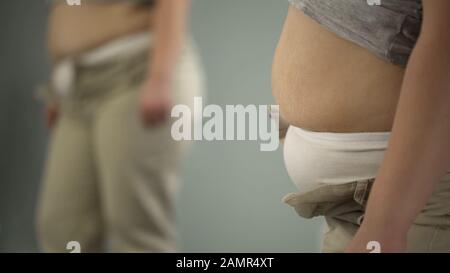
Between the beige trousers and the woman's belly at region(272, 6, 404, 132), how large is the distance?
0.56 ft

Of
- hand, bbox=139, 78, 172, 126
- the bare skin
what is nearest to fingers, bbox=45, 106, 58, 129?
hand, bbox=139, 78, 172, 126

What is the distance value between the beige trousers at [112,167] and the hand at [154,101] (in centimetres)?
1

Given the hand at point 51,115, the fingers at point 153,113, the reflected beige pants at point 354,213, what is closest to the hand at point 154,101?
the fingers at point 153,113

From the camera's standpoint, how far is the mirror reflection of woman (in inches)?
34.6

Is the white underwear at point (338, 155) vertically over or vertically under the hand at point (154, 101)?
under

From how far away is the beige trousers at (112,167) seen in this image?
891mm

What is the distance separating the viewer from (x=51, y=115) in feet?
2.97

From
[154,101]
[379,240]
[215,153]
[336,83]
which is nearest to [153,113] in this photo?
[154,101]

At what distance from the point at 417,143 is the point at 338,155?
0.41 feet

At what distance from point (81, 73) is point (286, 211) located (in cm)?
40

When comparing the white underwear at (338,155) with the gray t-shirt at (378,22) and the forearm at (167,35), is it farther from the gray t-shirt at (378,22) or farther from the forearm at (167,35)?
the forearm at (167,35)

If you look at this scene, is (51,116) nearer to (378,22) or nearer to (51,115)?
(51,115)
